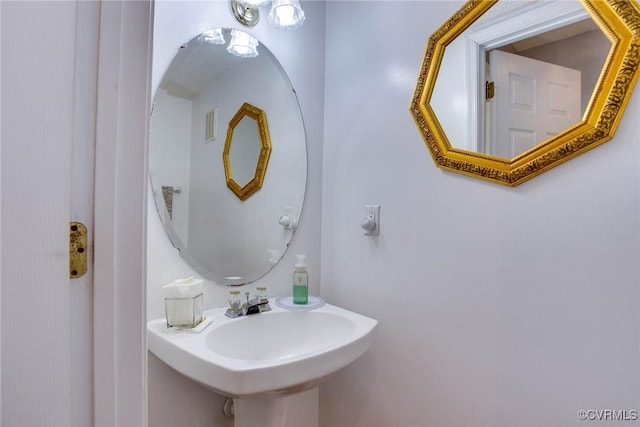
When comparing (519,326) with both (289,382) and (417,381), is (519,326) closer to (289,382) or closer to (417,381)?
(417,381)

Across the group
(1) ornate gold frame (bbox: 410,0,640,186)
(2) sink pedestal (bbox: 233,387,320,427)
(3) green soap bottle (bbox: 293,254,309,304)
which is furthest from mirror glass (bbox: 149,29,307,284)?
(1) ornate gold frame (bbox: 410,0,640,186)

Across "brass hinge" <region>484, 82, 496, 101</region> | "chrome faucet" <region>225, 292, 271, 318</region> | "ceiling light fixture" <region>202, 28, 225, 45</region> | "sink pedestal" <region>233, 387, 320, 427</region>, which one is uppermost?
"ceiling light fixture" <region>202, 28, 225, 45</region>

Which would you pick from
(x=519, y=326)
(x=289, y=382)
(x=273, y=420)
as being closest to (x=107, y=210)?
(x=289, y=382)

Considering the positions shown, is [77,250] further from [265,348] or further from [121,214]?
[265,348]

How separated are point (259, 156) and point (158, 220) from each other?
458 mm

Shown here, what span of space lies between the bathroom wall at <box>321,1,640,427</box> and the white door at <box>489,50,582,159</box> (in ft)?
0.34

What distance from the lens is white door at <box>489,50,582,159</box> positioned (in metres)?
0.79

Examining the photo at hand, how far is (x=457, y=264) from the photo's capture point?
97 cm

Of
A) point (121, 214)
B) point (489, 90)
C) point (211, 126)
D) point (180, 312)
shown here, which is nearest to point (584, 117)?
point (489, 90)

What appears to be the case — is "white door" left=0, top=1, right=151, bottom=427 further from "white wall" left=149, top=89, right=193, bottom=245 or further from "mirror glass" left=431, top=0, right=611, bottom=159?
"mirror glass" left=431, top=0, right=611, bottom=159

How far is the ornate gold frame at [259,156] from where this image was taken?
115 centimetres

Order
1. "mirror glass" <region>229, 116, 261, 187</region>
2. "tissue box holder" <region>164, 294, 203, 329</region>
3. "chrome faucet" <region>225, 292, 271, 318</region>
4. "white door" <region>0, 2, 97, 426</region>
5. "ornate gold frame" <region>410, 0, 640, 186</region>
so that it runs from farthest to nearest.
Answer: "mirror glass" <region>229, 116, 261, 187</region>
"chrome faucet" <region>225, 292, 271, 318</region>
"tissue box holder" <region>164, 294, 203, 329</region>
"ornate gold frame" <region>410, 0, 640, 186</region>
"white door" <region>0, 2, 97, 426</region>

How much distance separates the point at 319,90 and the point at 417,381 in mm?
1283

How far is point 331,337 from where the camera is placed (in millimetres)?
1110
